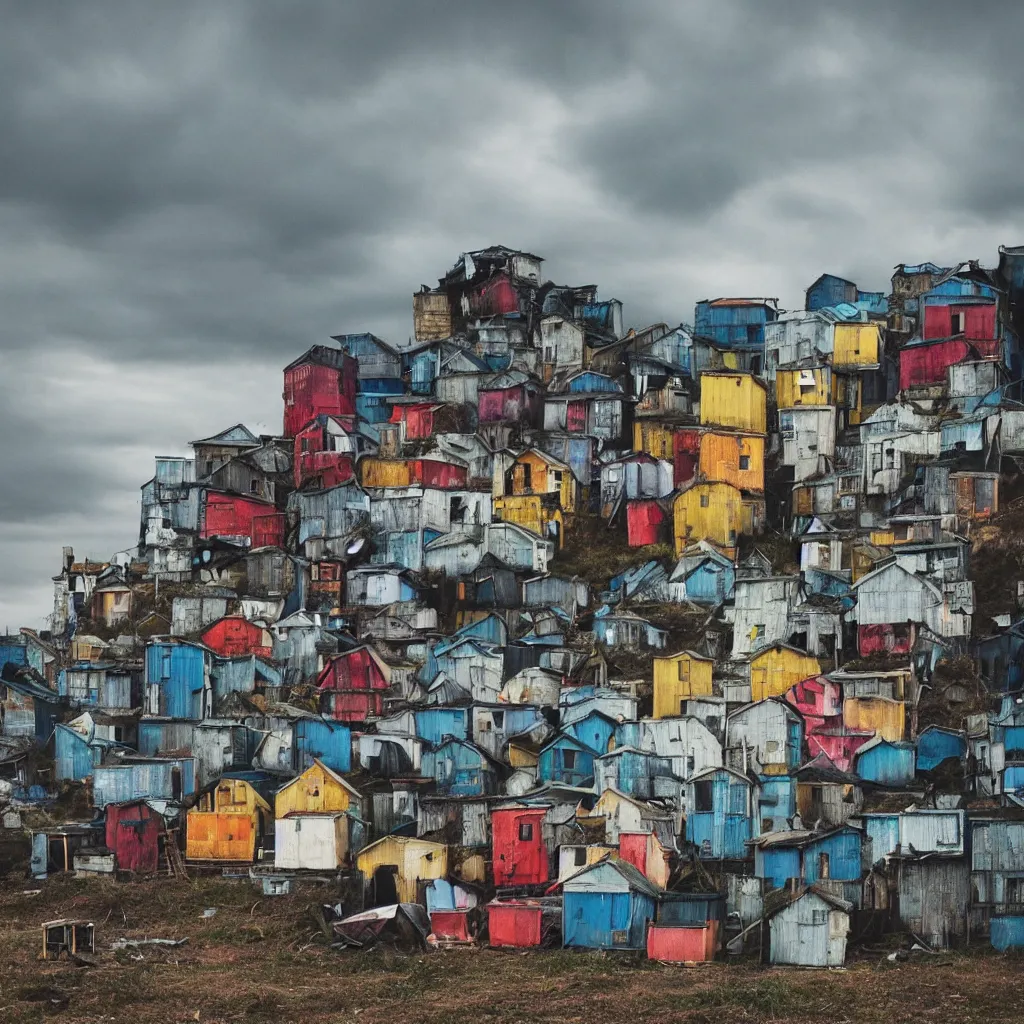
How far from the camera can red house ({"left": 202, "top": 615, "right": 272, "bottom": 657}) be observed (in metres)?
65.0

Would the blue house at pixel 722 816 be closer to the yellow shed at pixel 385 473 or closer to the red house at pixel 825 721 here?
the red house at pixel 825 721

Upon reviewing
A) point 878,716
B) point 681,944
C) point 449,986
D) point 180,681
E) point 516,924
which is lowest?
point 449,986

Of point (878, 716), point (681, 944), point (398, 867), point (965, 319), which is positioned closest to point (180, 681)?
point (398, 867)

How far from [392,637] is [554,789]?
14.5 metres

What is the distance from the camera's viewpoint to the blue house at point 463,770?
5388cm

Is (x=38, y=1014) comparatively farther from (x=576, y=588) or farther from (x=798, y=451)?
(x=798, y=451)

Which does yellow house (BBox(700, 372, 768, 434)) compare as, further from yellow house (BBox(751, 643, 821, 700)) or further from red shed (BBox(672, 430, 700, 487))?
yellow house (BBox(751, 643, 821, 700))

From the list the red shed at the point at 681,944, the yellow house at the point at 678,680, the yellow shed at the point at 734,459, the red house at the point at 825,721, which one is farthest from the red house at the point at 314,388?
the red shed at the point at 681,944

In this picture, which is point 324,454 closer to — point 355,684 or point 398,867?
point 355,684

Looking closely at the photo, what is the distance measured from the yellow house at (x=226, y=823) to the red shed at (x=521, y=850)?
880cm

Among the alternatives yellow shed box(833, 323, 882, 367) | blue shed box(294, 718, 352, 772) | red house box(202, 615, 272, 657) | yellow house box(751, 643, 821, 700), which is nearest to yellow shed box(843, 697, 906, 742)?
yellow house box(751, 643, 821, 700)

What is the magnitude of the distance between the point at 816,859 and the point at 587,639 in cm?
1963

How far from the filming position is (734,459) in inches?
2707

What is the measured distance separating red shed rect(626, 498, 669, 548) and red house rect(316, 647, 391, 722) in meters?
12.7
